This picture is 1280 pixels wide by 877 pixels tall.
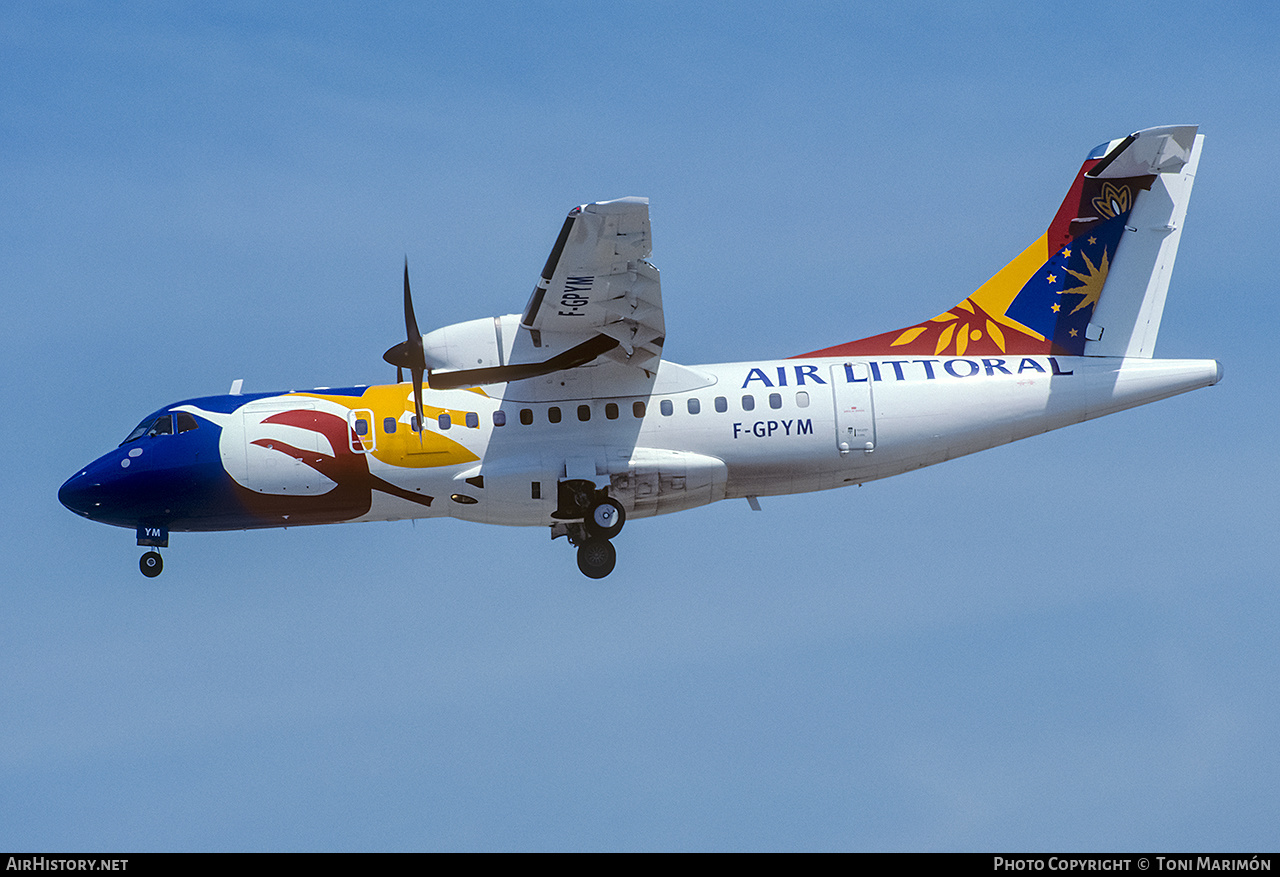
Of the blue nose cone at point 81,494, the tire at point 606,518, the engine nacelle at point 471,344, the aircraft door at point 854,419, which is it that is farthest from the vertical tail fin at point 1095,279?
the blue nose cone at point 81,494

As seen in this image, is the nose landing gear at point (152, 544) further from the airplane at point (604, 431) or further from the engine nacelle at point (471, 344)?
the engine nacelle at point (471, 344)

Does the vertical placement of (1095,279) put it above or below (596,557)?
above

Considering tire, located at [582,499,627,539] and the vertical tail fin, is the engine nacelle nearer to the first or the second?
tire, located at [582,499,627,539]

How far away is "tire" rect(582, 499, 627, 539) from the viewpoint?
22.3m

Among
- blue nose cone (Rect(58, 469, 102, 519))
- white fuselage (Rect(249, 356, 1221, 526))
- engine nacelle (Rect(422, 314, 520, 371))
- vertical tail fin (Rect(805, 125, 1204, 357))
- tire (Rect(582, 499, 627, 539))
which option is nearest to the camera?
engine nacelle (Rect(422, 314, 520, 371))

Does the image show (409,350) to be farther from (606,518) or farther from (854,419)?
(854,419)

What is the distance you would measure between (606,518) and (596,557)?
29.6 inches

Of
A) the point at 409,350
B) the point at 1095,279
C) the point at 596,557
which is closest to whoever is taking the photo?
the point at 409,350

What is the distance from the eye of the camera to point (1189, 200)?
24.0 m

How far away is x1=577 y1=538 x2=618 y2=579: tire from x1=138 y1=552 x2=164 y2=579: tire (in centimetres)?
704

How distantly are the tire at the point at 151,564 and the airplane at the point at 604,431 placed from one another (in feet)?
0.05

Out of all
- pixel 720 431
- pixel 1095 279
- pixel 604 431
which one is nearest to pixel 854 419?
pixel 720 431

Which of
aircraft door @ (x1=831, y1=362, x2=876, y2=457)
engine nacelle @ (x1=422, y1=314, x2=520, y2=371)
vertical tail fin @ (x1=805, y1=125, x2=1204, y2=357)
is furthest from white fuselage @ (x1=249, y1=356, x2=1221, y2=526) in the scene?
engine nacelle @ (x1=422, y1=314, x2=520, y2=371)

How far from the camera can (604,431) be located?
73.8ft
